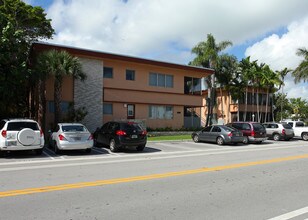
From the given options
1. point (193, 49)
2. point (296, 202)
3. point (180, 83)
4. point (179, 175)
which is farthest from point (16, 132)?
point (193, 49)

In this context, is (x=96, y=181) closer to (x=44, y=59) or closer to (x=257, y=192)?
(x=257, y=192)

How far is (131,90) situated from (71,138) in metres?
13.8

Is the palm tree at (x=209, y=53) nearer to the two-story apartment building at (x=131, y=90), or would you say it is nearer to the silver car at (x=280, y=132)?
the two-story apartment building at (x=131, y=90)

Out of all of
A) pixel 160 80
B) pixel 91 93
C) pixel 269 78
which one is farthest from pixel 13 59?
pixel 269 78

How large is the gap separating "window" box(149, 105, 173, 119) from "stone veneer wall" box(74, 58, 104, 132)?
556 cm

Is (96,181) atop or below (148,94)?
below

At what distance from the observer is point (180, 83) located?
32.7 metres

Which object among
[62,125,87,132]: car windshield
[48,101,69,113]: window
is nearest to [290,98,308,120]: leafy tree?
[48,101,69,113]: window

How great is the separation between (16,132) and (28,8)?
16009 mm

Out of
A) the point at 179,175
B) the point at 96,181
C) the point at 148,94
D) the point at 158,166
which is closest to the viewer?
the point at 96,181

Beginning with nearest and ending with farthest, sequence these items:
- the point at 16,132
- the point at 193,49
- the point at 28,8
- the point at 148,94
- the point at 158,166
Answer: the point at 158,166 → the point at 16,132 → the point at 28,8 → the point at 148,94 → the point at 193,49

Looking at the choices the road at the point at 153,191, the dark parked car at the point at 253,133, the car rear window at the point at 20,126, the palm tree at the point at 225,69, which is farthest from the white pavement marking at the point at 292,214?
the palm tree at the point at 225,69

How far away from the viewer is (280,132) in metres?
28.0

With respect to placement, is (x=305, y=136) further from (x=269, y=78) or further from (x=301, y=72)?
(x=269, y=78)
